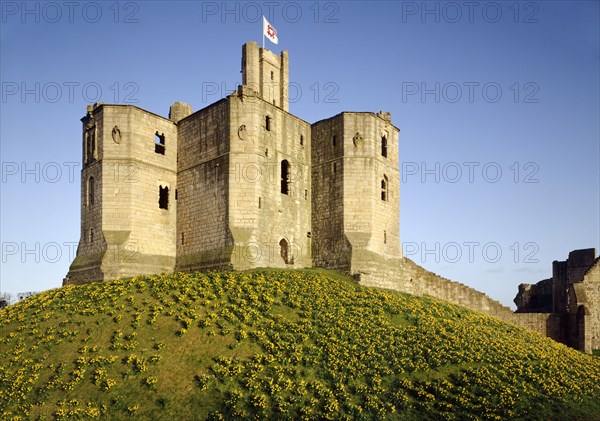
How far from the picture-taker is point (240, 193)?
129ft

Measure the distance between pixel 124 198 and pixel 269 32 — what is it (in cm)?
1853

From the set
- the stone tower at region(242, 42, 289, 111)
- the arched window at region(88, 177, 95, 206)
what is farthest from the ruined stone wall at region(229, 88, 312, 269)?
the arched window at region(88, 177, 95, 206)

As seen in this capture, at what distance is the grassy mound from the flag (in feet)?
70.8

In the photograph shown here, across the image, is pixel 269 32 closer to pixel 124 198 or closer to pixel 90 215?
pixel 124 198

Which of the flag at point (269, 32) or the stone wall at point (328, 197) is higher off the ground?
the flag at point (269, 32)

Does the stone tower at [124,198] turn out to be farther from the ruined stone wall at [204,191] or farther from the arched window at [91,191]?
the ruined stone wall at [204,191]

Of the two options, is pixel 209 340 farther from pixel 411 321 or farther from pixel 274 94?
pixel 274 94

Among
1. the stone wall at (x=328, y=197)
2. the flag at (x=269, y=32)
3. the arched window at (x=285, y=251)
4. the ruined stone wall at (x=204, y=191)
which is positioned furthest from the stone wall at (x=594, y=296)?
the flag at (x=269, y=32)

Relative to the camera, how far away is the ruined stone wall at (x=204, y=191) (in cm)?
3978

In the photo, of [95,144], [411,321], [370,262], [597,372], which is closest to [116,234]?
[95,144]

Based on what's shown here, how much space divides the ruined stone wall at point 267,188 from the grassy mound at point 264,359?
3967 mm

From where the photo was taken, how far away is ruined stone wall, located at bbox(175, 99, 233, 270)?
39.8 m

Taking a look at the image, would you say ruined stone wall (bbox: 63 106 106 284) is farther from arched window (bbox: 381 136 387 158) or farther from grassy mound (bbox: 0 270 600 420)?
arched window (bbox: 381 136 387 158)

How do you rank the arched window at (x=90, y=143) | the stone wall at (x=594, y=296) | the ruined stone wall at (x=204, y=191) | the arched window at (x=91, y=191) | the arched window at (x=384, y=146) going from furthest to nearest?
the stone wall at (x=594, y=296)
the arched window at (x=384, y=146)
the arched window at (x=90, y=143)
the arched window at (x=91, y=191)
the ruined stone wall at (x=204, y=191)
